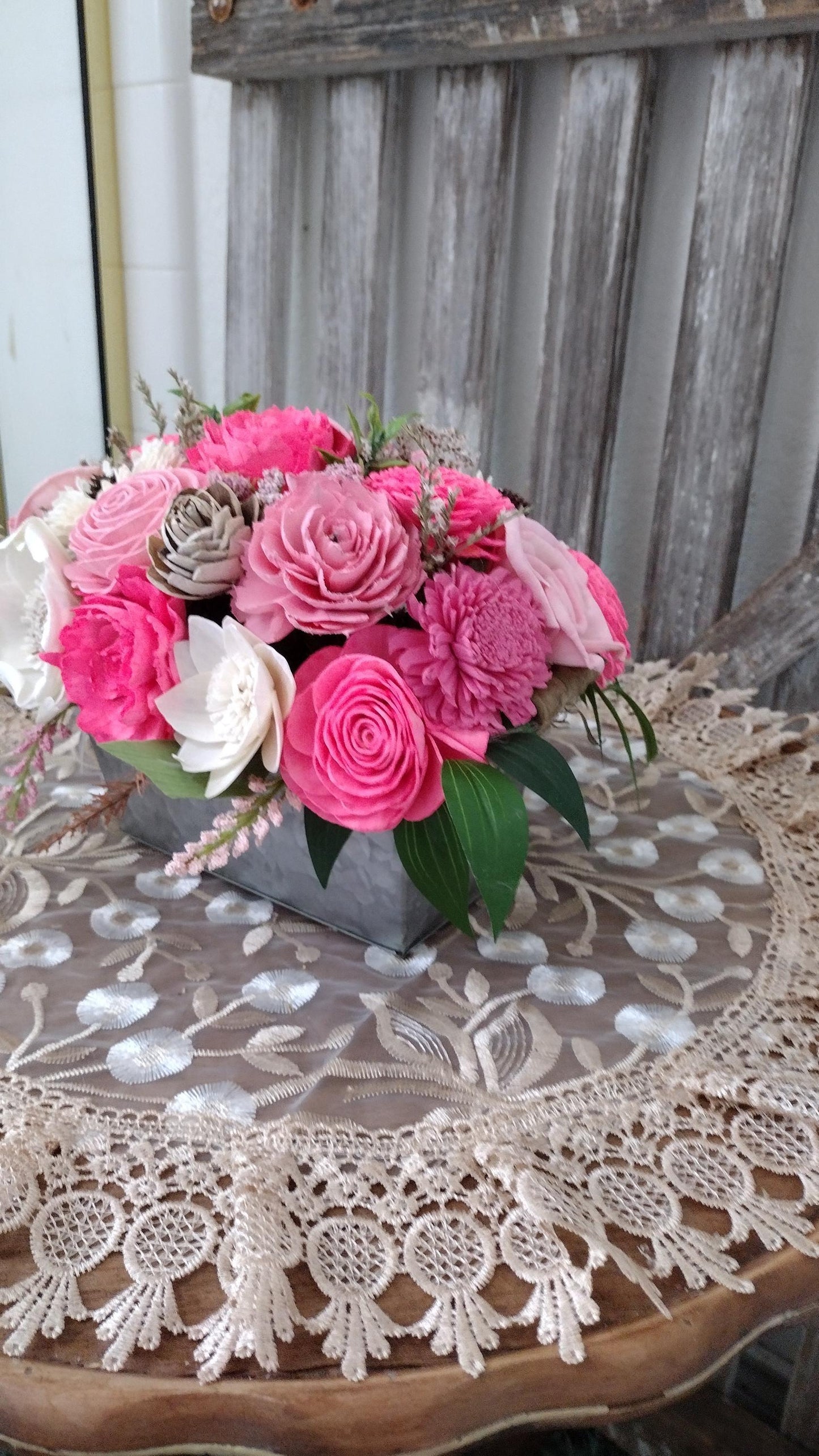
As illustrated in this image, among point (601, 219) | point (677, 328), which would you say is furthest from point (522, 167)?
point (677, 328)

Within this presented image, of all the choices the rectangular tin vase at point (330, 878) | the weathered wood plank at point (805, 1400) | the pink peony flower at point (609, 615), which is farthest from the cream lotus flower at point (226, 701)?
the weathered wood plank at point (805, 1400)

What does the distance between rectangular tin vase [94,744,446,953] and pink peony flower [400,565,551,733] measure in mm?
108

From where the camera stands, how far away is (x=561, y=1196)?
0.46m

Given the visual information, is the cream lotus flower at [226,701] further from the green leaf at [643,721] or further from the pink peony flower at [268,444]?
the green leaf at [643,721]

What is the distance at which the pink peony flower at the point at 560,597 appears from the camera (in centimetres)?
56

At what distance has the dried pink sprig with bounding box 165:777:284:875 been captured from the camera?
1.77 ft

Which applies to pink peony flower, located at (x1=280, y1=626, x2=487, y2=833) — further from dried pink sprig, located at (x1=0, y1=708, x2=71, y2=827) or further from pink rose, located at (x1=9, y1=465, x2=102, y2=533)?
pink rose, located at (x1=9, y1=465, x2=102, y2=533)

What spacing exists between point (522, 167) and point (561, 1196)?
1204mm

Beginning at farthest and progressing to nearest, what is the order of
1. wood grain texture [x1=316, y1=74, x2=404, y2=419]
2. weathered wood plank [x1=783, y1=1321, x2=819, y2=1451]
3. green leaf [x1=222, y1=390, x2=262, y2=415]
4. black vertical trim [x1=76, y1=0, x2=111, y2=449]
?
black vertical trim [x1=76, y1=0, x2=111, y2=449] → wood grain texture [x1=316, y1=74, x2=404, y2=419] → weathered wood plank [x1=783, y1=1321, x2=819, y2=1451] → green leaf [x1=222, y1=390, x2=262, y2=415]

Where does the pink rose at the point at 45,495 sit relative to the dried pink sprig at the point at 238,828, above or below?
above

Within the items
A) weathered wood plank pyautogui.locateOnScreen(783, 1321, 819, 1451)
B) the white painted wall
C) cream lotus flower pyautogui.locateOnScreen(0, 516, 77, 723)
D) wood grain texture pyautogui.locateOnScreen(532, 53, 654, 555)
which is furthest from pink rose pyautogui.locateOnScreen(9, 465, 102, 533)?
weathered wood plank pyautogui.locateOnScreen(783, 1321, 819, 1451)

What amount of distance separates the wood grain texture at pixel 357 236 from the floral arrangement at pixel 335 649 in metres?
0.81

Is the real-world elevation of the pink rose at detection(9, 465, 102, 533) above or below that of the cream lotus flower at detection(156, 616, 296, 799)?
above

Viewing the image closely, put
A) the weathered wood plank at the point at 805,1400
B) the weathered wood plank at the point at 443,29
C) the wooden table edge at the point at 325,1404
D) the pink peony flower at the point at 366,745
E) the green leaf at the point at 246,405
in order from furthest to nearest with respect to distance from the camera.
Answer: the weathered wood plank at the point at 805,1400
the weathered wood plank at the point at 443,29
the green leaf at the point at 246,405
the pink peony flower at the point at 366,745
the wooden table edge at the point at 325,1404
